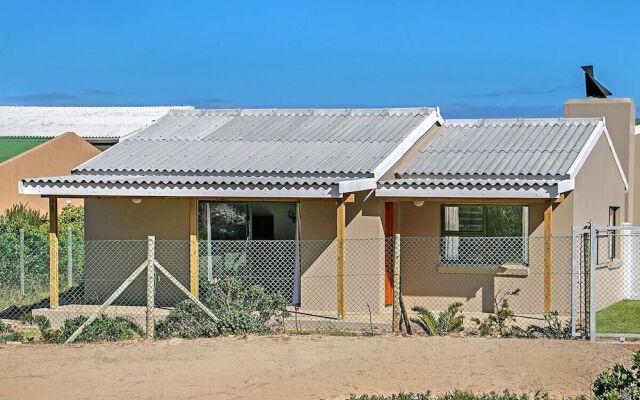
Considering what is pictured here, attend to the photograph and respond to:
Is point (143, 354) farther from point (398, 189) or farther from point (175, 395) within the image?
point (398, 189)

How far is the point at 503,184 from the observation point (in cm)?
1828

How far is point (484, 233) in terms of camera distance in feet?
64.7

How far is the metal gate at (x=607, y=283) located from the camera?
14.8 metres

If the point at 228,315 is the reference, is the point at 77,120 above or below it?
above

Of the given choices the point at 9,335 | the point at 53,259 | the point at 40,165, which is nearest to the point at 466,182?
the point at 53,259

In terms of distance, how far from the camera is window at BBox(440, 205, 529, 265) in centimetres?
1931

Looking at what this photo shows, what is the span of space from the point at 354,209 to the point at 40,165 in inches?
572

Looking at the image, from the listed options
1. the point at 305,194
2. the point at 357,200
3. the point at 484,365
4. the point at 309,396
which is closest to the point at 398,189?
the point at 357,200

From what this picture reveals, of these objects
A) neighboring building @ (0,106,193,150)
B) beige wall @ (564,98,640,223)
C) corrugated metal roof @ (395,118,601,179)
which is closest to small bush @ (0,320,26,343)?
corrugated metal roof @ (395,118,601,179)

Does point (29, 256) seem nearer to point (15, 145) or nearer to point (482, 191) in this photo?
point (482, 191)

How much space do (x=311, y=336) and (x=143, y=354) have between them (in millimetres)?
2300

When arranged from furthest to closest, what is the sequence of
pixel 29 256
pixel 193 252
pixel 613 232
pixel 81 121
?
pixel 81 121 → pixel 613 232 → pixel 29 256 → pixel 193 252

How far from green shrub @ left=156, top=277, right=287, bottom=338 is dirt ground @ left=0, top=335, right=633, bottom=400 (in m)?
0.53

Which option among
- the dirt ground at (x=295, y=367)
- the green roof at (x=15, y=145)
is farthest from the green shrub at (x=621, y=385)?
the green roof at (x=15, y=145)
